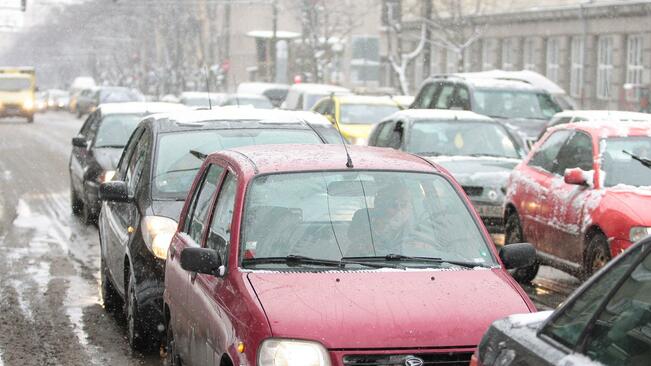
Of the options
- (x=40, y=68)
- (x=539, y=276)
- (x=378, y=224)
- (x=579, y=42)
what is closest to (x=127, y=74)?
(x=40, y=68)

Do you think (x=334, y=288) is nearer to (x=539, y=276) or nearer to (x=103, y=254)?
(x=103, y=254)

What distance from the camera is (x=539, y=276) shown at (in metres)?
13.6

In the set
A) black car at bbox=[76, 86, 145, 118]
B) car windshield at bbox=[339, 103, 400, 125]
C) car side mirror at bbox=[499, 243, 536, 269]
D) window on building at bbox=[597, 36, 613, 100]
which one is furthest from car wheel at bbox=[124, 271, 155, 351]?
black car at bbox=[76, 86, 145, 118]

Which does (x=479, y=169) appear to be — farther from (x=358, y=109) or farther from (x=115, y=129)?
(x=358, y=109)

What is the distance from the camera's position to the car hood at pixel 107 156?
17016 millimetres

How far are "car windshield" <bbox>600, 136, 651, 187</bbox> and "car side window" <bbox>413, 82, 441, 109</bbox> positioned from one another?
45.0 feet

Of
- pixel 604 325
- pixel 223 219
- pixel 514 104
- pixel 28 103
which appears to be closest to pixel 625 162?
pixel 223 219

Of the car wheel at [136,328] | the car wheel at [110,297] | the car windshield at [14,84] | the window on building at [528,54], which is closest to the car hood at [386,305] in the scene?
the car wheel at [136,328]

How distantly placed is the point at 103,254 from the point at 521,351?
742cm

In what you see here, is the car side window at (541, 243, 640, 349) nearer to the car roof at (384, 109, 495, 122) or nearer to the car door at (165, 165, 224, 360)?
the car door at (165, 165, 224, 360)

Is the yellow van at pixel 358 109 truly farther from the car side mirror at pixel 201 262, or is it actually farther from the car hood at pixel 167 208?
the car side mirror at pixel 201 262

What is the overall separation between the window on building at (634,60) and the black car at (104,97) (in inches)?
712

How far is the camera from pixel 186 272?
7227mm

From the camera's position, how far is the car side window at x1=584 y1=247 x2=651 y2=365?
3951 millimetres
